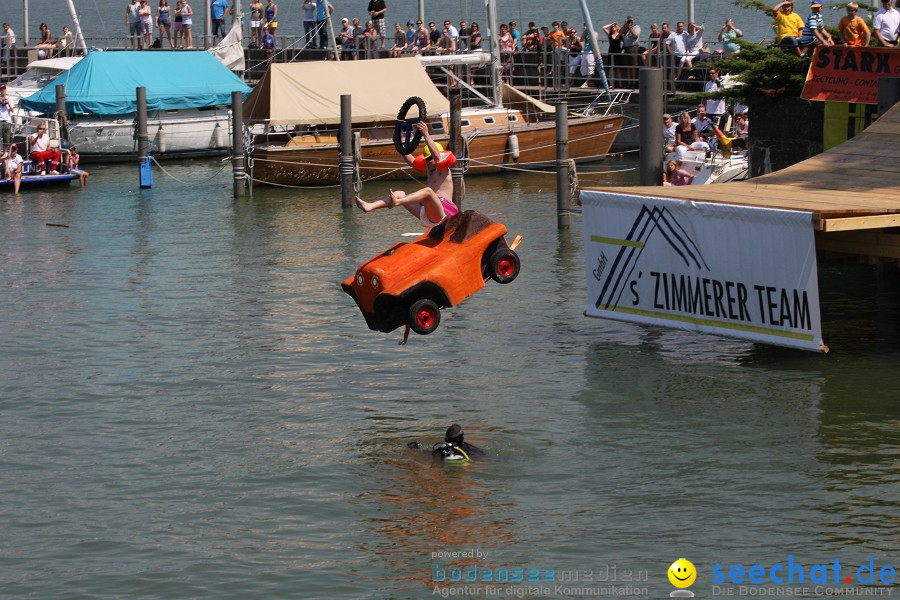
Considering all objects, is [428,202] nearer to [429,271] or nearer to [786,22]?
[429,271]

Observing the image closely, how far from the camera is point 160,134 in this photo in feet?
158

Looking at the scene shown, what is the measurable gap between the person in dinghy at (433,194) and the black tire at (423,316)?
1145 millimetres

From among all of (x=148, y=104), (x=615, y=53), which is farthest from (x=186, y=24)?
(x=615, y=53)

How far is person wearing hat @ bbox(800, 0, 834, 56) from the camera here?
28000 millimetres

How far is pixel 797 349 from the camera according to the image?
22562 millimetres

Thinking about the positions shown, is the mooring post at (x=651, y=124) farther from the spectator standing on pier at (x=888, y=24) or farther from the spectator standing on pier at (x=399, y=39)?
the spectator standing on pier at (x=399, y=39)

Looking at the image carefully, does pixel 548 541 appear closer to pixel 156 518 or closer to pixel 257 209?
pixel 156 518

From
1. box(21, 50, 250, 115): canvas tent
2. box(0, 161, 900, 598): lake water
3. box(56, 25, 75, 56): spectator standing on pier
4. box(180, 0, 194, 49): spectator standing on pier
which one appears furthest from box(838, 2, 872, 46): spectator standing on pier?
box(56, 25, 75, 56): spectator standing on pier

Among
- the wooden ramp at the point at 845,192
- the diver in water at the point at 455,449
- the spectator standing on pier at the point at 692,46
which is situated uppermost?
the spectator standing on pier at the point at 692,46

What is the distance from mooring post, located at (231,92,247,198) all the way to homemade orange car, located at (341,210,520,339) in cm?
2089

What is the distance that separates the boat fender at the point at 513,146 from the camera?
44.0 metres

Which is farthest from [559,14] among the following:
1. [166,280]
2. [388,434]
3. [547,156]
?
[388,434]

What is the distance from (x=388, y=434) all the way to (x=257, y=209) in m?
20.7

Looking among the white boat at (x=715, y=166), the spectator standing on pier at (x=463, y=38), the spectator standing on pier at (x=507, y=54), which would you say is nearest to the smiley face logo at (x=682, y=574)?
the white boat at (x=715, y=166)
